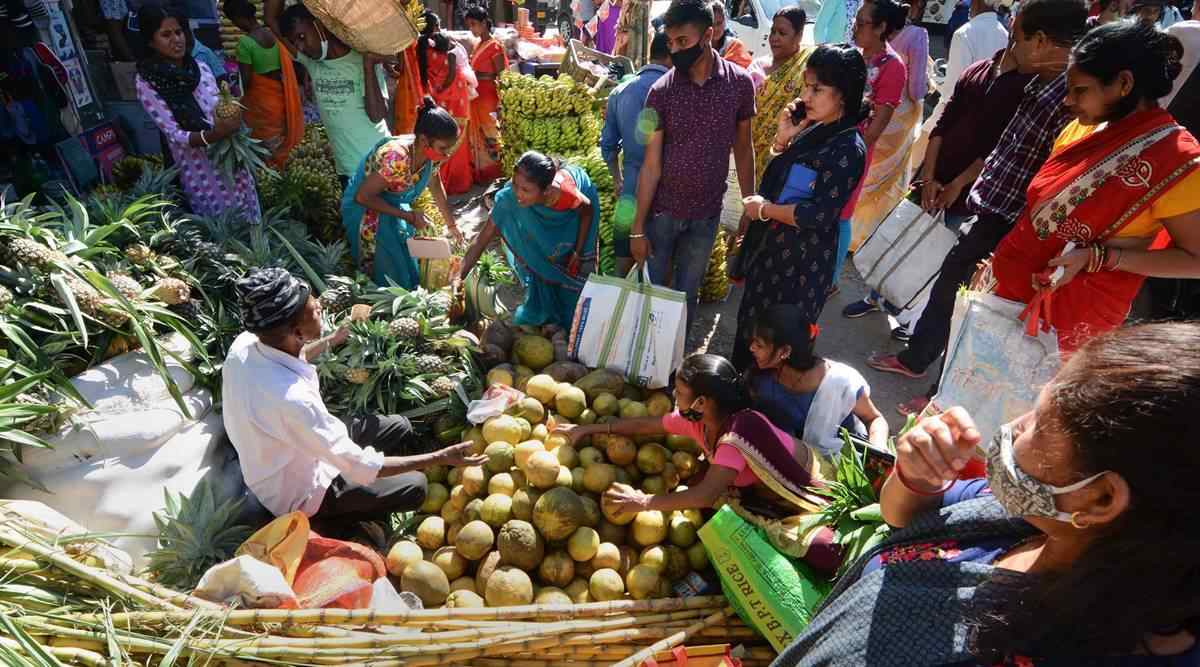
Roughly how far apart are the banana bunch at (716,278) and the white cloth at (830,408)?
7.88ft

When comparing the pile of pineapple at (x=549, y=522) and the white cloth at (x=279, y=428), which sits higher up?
the white cloth at (x=279, y=428)

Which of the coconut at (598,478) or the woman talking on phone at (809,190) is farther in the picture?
the woman talking on phone at (809,190)

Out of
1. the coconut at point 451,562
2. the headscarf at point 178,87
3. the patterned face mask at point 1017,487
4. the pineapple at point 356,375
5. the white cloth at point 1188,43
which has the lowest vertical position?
the coconut at point 451,562

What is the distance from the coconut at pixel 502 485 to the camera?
9.27 feet

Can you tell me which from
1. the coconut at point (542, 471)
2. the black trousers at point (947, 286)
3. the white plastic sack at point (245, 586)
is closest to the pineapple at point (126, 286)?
the white plastic sack at point (245, 586)

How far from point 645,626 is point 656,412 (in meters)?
1.22

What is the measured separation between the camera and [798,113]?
350 centimetres

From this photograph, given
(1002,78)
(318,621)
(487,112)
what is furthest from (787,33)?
(318,621)

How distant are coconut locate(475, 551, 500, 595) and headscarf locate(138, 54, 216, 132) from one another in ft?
10.4

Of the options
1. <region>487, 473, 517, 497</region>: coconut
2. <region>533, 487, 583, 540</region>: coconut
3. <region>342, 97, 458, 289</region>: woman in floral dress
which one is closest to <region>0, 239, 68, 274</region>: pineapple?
<region>342, 97, 458, 289</region>: woman in floral dress

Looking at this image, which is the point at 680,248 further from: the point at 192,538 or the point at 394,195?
the point at 192,538

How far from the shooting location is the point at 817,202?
3.26 metres

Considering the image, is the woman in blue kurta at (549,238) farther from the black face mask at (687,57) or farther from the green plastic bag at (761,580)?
the green plastic bag at (761,580)

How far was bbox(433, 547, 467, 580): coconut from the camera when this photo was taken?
8.64ft
